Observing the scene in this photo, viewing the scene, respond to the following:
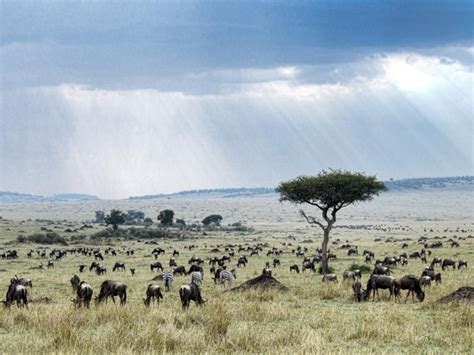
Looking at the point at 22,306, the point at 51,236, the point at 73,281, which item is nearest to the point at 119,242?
the point at 51,236

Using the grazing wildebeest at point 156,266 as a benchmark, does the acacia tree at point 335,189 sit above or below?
above

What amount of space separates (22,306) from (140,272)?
22826mm

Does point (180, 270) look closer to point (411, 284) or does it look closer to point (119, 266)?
point (119, 266)

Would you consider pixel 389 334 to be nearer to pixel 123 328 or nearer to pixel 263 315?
pixel 263 315

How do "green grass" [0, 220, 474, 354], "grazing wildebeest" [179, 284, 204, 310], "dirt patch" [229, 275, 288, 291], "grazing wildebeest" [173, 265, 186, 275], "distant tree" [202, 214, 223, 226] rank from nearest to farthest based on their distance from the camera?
"green grass" [0, 220, 474, 354]
"grazing wildebeest" [179, 284, 204, 310]
"dirt patch" [229, 275, 288, 291]
"grazing wildebeest" [173, 265, 186, 275]
"distant tree" [202, 214, 223, 226]

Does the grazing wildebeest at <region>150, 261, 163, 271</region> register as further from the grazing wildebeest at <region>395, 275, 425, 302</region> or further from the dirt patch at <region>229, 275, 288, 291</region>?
the grazing wildebeest at <region>395, 275, 425, 302</region>

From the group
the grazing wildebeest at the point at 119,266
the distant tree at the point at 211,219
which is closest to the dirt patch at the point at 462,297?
the grazing wildebeest at the point at 119,266

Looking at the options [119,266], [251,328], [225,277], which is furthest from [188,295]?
[119,266]

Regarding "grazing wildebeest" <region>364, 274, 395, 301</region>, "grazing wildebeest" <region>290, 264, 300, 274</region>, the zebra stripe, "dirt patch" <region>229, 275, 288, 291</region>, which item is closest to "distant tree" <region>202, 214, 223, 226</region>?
"grazing wildebeest" <region>290, 264, 300, 274</region>

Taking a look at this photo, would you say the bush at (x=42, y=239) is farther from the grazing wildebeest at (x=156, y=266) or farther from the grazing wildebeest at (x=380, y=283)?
the grazing wildebeest at (x=380, y=283)

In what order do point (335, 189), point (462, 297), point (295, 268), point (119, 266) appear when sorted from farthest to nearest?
point (335, 189), point (119, 266), point (295, 268), point (462, 297)

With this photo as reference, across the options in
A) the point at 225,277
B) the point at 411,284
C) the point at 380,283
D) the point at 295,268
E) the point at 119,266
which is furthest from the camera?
the point at 119,266

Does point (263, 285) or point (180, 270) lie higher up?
point (263, 285)

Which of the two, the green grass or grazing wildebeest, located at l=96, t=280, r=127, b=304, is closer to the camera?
the green grass
